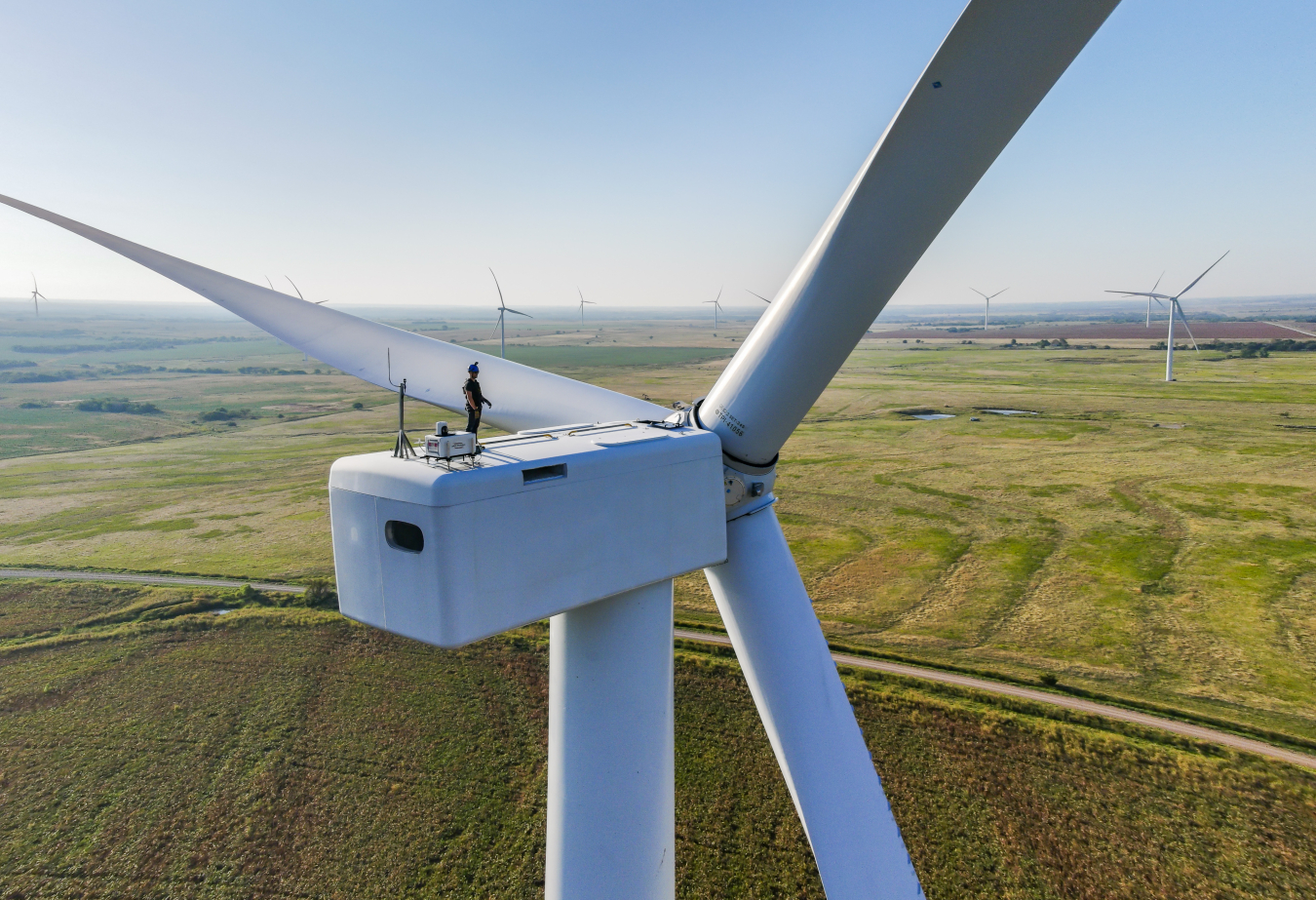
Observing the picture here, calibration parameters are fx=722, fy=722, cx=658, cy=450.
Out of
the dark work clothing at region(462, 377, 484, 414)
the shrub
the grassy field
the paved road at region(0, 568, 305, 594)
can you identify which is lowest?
the grassy field

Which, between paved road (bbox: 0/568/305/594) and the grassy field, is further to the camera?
paved road (bbox: 0/568/305/594)

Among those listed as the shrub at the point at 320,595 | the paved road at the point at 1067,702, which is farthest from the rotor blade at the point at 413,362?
the shrub at the point at 320,595

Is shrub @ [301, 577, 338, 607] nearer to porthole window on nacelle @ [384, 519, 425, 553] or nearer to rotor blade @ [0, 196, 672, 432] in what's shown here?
rotor blade @ [0, 196, 672, 432]

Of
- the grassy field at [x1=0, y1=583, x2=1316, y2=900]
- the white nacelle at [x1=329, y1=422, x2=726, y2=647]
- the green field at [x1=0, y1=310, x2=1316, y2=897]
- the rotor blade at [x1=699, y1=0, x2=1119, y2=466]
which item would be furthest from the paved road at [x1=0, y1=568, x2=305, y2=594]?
the rotor blade at [x1=699, y1=0, x2=1119, y2=466]

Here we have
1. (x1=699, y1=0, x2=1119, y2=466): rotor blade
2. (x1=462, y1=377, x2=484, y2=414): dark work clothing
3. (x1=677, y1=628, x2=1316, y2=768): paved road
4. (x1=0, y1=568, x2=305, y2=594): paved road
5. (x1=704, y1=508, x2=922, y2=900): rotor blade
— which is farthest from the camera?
(x1=0, y1=568, x2=305, y2=594): paved road

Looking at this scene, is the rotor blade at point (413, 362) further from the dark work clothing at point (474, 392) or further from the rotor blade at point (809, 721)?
the rotor blade at point (809, 721)

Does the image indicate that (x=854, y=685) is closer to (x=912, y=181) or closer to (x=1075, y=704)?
(x=1075, y=704)

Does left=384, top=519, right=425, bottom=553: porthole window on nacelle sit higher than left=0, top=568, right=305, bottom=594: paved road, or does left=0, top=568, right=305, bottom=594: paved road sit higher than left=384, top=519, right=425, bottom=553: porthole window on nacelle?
left=384, top=519, right=425, bottom=553: porthole window on nacelle

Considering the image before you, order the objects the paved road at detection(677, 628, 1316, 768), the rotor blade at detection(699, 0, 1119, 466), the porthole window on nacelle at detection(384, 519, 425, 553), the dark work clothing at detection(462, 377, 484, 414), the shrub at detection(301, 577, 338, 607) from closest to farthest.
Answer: the rotor blade at detection(699, 0, 1119, 466) < the porthole window on nacelle at detection(384, 519, 425, 553) < the dark work clothing at detection(462, 377, 484, 414) < the paved road at detection(677, 628, 1316, 768) < the shrub at detection(301, 577, 338, 607)
